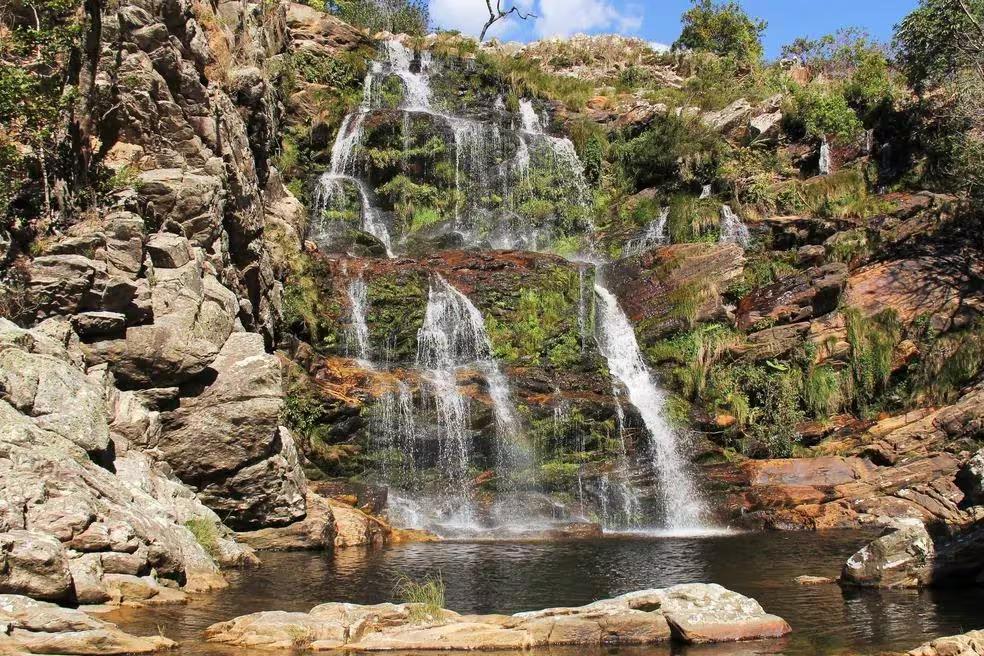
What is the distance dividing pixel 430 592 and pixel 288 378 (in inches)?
475

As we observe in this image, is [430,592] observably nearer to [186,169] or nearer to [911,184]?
[186,169]

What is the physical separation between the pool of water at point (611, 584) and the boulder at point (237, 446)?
114cm

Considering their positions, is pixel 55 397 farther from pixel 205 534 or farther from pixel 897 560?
pixel 897 560

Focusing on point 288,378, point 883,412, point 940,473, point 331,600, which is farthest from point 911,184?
A: point 331,600

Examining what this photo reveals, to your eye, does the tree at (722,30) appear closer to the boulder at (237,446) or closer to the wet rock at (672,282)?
the wet rock at (672,282)

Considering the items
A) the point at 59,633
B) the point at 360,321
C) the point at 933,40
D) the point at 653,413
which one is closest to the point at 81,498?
the point at 59,633

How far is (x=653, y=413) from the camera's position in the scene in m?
23.1

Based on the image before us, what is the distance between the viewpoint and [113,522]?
33.9 feet

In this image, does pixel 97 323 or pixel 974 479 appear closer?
pixel 974 479

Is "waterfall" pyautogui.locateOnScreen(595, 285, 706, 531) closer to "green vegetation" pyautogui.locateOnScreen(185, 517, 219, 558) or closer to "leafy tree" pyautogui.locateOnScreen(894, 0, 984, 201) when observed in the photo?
"green vegetation" pyautogui.locateOnScreen(185, 517, 219, 558)

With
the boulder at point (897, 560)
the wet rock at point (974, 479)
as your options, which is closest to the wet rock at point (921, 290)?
Result: the wet rock at point (974, 479)

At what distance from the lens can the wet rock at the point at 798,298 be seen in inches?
971

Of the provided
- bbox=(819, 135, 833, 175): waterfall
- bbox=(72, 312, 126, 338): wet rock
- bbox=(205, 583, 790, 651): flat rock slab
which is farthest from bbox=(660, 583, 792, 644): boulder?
bbox=(819, 135, 833, 175): waterfall

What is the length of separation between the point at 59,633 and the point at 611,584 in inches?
303
